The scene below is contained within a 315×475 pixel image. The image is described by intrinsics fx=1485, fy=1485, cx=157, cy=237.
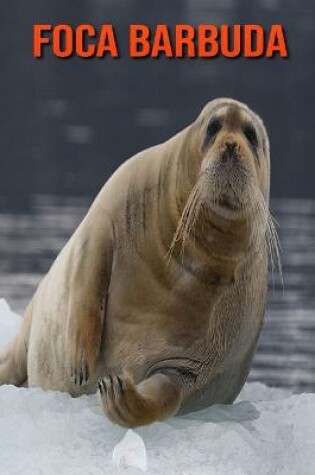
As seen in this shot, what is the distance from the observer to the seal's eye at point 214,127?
245 inches

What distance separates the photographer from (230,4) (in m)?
45.9

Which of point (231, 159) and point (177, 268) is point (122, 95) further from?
point (231, 159)

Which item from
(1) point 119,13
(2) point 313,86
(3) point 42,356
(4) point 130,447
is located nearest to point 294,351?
(3) point 42,356

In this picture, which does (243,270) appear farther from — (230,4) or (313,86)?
(230,4)

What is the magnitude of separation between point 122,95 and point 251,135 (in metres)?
32.5

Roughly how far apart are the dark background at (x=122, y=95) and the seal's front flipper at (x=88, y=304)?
488 inches

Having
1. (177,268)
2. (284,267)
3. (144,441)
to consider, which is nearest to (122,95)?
(284,267)

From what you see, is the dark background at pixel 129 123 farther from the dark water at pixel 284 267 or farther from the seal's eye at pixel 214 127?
the seal's eye at pixel 214 127

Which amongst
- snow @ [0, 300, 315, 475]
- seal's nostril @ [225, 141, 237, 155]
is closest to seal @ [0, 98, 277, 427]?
seal's nostril @ [225, 141, 237, 155]

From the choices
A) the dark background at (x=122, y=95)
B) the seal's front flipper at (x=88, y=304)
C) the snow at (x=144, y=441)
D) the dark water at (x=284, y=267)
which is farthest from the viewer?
the dark background at (x=122, y=95)

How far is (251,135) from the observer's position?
6.26m

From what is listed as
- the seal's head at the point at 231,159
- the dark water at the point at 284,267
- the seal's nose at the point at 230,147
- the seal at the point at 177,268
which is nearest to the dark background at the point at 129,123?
the dark water at the point at 284,267

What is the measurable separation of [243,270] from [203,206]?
15.9 inches

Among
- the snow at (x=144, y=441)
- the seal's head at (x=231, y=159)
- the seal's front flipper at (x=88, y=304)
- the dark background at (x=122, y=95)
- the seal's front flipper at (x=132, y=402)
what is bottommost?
the snow at (x=144, y=441)
